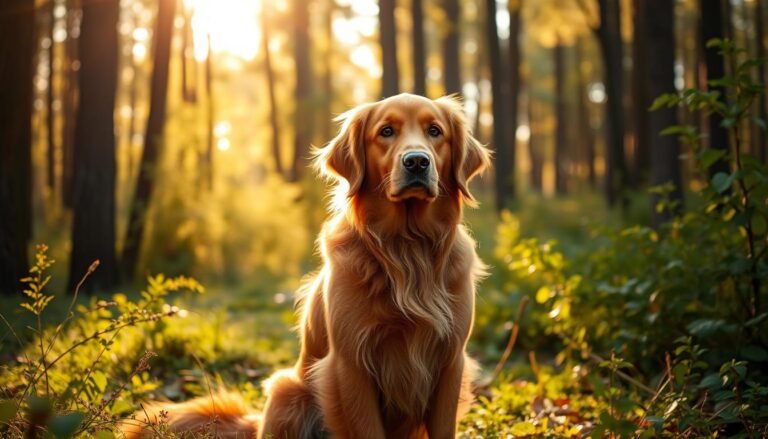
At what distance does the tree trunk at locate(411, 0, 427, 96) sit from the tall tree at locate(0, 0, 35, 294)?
7.95m

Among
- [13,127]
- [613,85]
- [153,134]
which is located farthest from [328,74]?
[13,127]

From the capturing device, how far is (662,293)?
4.57m

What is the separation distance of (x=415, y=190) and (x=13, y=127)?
5.59 meters

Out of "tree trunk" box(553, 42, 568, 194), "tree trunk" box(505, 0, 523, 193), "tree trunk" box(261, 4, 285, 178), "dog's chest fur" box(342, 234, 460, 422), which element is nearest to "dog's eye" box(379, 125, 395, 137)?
"dog's chest fur" box(342, 234, 460, 422)

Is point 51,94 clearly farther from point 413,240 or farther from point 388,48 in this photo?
point 413,240

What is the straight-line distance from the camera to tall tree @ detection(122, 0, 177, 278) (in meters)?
10.4

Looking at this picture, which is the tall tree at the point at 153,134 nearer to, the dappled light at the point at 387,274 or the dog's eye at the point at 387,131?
the dappled light at the point at 387,274

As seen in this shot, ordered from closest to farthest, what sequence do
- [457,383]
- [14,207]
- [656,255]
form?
[457,383] < [656,255] < [14,207]

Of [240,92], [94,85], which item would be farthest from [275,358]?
[240,92]

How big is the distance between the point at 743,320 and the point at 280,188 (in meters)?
11.4

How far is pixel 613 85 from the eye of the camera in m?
14.7

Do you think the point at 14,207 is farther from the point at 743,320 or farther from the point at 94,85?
the point at 743,320

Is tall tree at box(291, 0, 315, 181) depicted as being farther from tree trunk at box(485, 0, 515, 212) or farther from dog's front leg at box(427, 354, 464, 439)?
dog's front leg at box(427, 354, 464, 439)

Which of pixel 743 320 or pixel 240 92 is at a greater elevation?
pixel 240 92
